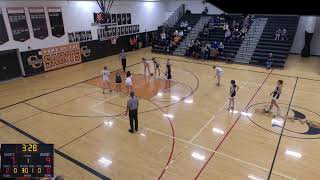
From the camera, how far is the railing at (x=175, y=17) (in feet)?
93.6

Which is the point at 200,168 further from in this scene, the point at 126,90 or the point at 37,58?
the point at 37,58

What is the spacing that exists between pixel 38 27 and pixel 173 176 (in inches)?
610

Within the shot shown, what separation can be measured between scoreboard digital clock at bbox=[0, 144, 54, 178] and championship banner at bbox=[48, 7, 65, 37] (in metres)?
14.8

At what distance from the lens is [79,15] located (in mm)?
20266

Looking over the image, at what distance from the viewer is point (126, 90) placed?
14.1 m

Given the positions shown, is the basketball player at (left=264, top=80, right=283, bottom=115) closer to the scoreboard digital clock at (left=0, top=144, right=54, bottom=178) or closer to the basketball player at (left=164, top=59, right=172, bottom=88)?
the basketball player at (left=164, top=59, right=172, bottom=88)

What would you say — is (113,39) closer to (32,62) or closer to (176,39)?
(176,39)

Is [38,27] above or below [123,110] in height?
above

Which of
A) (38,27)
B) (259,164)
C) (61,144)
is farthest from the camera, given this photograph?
(38,27)

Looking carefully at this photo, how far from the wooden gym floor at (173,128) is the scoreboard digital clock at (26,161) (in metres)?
1.67

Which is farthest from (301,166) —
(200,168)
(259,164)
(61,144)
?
(61,144)

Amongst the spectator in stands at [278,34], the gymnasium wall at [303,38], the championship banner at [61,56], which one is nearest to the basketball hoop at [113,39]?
the championship banner at [61,56]

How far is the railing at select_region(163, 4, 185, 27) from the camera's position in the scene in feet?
93.6

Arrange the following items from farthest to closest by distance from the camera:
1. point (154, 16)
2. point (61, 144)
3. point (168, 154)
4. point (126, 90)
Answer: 1. point (154, 16)
2. point (126, 90)
3. point (61, 144)
4. point (168, 154)
